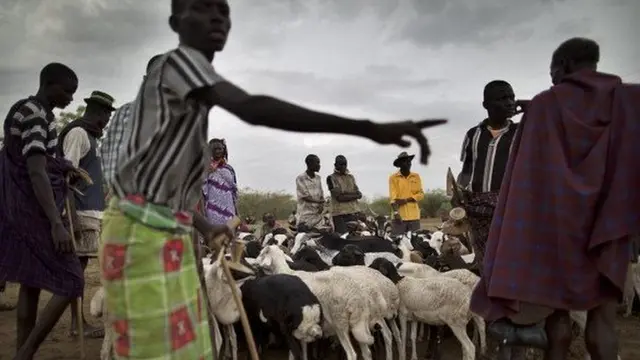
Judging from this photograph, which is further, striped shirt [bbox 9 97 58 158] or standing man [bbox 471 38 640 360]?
striped shirt [bbox 9 97 58 158]

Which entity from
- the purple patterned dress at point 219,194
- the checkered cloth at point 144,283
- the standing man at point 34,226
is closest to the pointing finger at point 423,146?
the checkered cloth at point 144,283

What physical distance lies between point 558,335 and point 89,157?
400cm

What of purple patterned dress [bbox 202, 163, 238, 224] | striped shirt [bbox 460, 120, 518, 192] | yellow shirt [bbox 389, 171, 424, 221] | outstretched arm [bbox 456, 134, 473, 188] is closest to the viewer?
striped shirt [bbox 460, 120, 518, 192]

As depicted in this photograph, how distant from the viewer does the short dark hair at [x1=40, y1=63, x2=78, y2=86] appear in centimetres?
393

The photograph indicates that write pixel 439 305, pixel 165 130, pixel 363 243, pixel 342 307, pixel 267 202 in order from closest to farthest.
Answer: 1. pixel 165 130
2. pixel 342 307
3. pixel 439 305
4. pixel 363 243
5. pixel 267 202

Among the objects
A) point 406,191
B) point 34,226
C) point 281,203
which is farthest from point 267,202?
point 34,226

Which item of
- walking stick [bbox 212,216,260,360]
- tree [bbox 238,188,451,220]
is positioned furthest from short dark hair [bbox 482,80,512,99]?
tree [bbox 238,188,451,220]

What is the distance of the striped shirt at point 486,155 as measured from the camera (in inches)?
176

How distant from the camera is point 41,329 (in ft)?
12.1

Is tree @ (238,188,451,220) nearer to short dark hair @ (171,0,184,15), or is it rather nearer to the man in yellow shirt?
the man in yellow shirt

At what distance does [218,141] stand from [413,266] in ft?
8.83

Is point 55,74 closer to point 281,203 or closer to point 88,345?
point 88,345

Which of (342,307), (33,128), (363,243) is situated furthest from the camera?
(363,243)

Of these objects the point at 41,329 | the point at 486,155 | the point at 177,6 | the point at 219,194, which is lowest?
the point at 41,329
